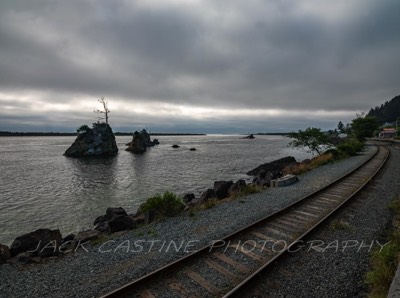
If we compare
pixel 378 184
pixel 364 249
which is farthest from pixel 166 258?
pixel 378 184

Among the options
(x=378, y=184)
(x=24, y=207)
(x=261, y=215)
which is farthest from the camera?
(x=24, y=207)

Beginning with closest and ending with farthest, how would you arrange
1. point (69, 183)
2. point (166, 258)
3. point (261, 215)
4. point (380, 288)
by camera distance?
point (380, 288) → point (166, 258) → point (261, 215) → point (69, 183)

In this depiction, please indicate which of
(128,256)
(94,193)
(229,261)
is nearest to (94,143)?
(94,193)

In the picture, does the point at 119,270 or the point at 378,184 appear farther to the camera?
the point at 378,184

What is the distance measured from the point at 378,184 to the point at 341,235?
34.5ft

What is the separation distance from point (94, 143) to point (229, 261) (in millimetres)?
69013

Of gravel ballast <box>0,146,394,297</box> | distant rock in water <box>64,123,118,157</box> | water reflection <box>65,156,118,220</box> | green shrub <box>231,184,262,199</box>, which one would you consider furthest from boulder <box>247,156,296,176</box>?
distant rock in water <box>64,123,118,157</box>

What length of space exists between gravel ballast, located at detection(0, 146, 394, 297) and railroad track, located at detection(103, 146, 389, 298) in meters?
0.55

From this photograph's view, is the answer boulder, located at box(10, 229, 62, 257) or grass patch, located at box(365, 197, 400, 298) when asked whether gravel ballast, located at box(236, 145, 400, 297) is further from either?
boulder, located at box(10, 229, 62, 257)

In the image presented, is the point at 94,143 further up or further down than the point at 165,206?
further up

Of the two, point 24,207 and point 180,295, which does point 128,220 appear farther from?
point 24,207

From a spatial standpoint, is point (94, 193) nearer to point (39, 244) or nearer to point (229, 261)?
point (39, 244)

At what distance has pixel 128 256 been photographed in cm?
736

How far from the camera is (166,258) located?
7.04m
